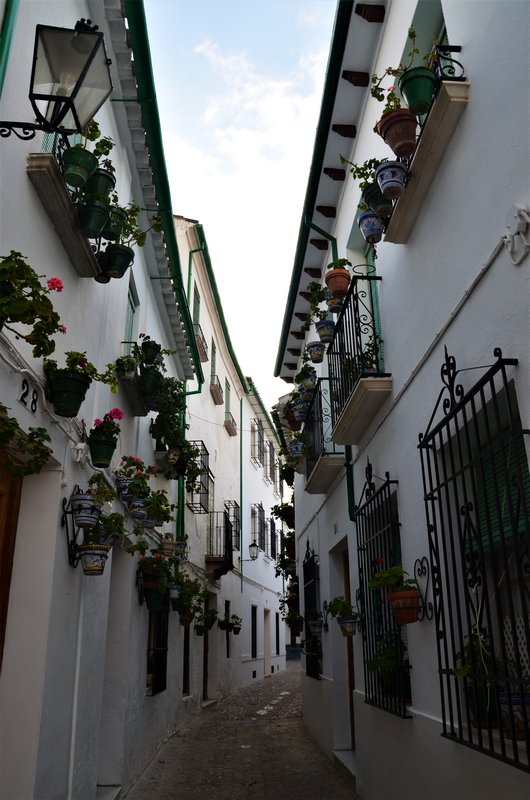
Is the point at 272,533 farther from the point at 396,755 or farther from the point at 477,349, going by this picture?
the point at 477,349

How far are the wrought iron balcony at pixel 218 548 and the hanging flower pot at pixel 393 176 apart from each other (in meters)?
10.6

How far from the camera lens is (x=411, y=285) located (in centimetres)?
528

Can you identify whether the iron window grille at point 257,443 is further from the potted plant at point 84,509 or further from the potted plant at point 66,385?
the potted plant at point 66,385

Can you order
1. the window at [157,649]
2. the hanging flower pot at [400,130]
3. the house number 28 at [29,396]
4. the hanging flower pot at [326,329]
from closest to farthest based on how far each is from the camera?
the house number 28 at [29,396]
the hanging flower pot at [400,130]
the hanging flower pot at [326,329]
the window at [157,649]

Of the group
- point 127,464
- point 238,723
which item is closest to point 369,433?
point 127,464

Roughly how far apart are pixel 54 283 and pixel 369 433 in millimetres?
3676

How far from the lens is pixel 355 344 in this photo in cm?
639

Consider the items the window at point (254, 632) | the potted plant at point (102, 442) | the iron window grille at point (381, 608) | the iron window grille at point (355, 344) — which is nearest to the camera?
the iron window grille at point (381, 608)

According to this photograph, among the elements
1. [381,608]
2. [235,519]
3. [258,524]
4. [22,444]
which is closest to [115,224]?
[22,444]

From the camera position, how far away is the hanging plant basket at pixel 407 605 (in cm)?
479

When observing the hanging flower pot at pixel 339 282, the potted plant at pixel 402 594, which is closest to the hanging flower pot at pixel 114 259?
the hanging flower pot at pixel 339 282

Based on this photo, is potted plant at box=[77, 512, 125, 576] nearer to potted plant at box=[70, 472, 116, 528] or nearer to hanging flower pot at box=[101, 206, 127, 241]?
potted plant at box=[70, 472, 116, 528]

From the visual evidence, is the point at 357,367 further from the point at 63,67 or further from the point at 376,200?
the point at 63,67

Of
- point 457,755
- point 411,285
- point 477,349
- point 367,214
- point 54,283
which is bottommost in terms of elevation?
point 457,755
